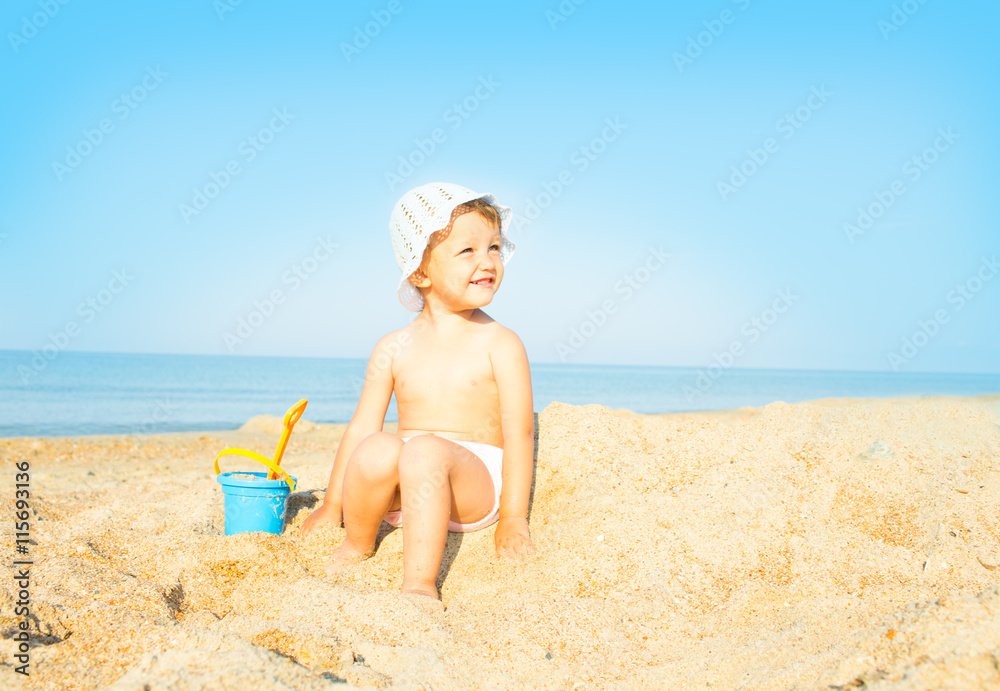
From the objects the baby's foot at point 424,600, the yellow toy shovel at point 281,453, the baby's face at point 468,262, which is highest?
the baby's face at point 468,262

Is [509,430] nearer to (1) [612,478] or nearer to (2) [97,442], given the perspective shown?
(1) [612,478]

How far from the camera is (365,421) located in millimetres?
2930

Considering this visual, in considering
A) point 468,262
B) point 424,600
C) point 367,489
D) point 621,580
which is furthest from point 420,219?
point 621,580

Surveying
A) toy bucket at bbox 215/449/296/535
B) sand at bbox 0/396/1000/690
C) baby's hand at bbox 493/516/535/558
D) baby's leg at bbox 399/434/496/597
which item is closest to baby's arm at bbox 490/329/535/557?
baby's hand at bbox 493/516/535/558

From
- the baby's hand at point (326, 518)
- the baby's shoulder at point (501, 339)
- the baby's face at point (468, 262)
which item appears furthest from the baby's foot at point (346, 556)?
the baby's face at point (468, 262)

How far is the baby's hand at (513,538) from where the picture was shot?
2.51 meters

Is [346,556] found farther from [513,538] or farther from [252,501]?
[513,538]

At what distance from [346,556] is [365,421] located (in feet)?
2.02

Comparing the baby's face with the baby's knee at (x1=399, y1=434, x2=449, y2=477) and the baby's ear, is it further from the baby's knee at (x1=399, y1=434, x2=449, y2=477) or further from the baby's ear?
the baby's knee at (x1=399, y1=434, x2=449, y2=477)

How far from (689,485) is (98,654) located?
225cm

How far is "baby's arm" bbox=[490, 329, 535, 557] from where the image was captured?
8.46 feet

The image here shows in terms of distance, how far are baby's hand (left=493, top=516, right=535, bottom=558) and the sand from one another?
2.2 inches

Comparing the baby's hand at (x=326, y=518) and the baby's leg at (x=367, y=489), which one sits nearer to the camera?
the baby's leg at (x=367, y=489)

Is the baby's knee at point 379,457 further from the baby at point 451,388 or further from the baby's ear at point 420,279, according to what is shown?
the baby's ear at point 420,279
